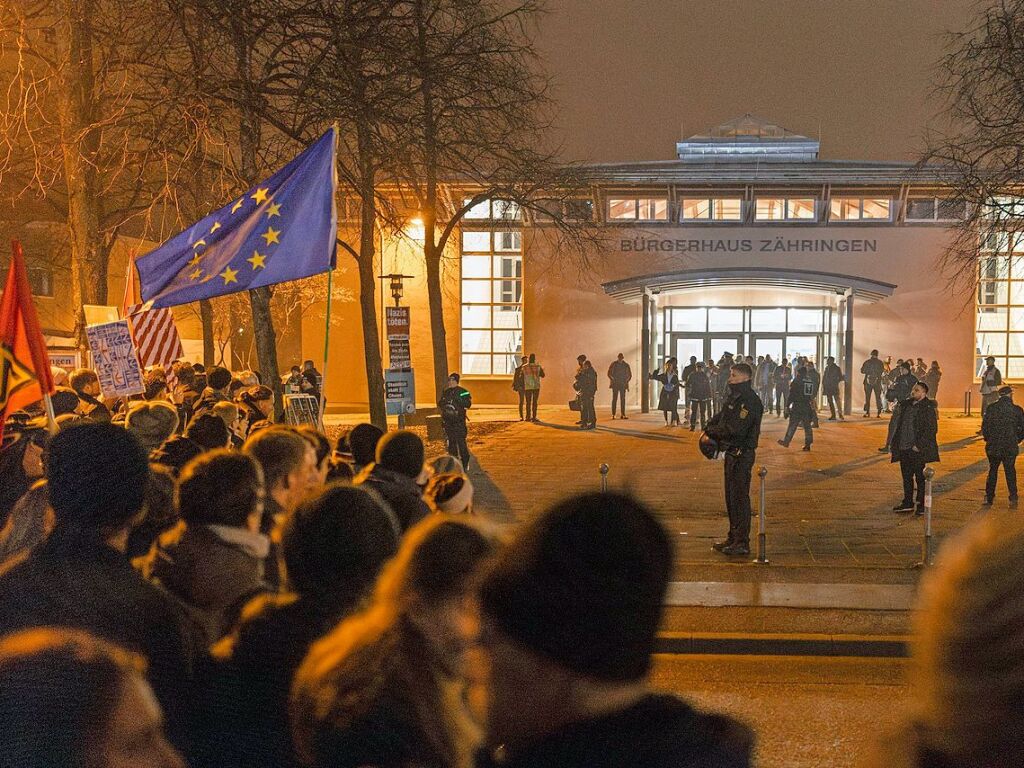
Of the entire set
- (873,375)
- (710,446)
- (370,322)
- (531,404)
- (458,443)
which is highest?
(370,322)

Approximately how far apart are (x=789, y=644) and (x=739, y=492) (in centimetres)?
289

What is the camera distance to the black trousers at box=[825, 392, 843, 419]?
27.0 metres

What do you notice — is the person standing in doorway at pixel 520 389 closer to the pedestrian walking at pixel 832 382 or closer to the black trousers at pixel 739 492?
the pedestrian walking at pixel 832 382

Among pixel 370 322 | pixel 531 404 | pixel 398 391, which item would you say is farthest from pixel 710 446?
pixel 531 404

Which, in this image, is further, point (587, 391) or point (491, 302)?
point (491, 302)

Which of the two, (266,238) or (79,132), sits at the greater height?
(79,132)

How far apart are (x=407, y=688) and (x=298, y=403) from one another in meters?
17.2

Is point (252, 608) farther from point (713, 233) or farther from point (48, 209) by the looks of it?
point (48, 209)

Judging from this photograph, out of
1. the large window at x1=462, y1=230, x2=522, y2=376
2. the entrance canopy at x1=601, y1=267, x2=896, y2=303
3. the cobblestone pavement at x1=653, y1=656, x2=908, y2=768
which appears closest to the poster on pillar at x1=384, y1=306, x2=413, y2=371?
the cobblestone pavement at x1=653, y1=656, x2=908, y2=768

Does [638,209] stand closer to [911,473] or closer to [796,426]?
[796,426]

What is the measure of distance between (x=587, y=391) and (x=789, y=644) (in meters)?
17.4

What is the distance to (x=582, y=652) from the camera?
1.50 m

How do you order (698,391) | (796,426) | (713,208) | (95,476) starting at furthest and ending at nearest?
(713,208)
(698,391)
(796,426)
(95,476)

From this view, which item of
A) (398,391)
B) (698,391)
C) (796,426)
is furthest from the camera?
(698,391)
